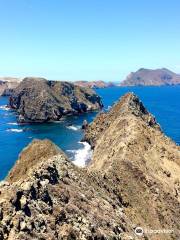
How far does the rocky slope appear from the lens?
4581 cm

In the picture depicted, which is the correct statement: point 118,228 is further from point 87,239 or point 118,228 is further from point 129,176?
point 129,176

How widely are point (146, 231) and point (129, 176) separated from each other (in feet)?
58.4

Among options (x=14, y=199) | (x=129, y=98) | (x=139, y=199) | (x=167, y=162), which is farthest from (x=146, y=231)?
(x=129, y=98)

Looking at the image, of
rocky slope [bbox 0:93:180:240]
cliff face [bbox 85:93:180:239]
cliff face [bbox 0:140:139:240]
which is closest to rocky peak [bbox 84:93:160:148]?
cliff face [bbox 85:93:180:239]

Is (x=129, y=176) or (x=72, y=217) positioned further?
(x=129, y=176)

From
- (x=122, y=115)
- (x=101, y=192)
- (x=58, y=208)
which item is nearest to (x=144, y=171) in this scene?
(x=101, y=192)

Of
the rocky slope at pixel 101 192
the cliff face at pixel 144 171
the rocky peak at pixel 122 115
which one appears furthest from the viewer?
the rocky peak at pixel 122 115

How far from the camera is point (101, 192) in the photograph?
69688 millimetres

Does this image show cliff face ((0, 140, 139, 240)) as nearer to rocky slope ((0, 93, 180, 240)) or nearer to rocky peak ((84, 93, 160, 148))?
rocky slope ((0, 93, 180, 240))

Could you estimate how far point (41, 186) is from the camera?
5128 cm

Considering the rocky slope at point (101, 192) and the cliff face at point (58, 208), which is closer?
the cliff face at point (58, 208)

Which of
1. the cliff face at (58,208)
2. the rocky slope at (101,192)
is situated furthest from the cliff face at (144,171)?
the cliff face at (58,208)

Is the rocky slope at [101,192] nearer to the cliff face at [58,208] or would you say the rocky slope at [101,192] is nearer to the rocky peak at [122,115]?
the cliff face at [58,208]

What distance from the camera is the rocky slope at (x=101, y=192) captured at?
45.8m
